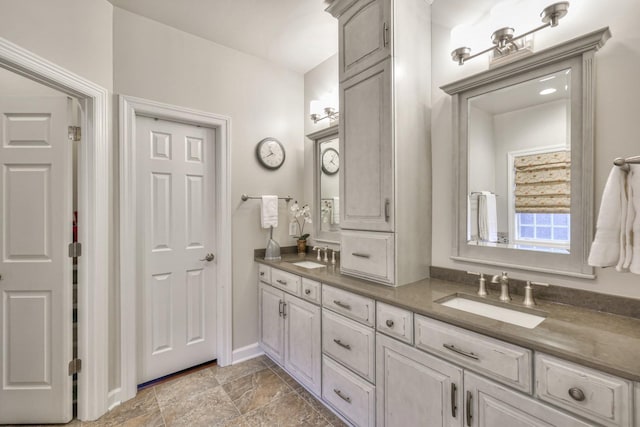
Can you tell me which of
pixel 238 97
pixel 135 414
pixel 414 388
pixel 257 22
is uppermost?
pixel 257 22

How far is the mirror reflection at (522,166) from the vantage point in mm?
1424

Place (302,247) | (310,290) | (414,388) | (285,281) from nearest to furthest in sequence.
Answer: (414,388)
(310,290)
(285,281)
(302,247)

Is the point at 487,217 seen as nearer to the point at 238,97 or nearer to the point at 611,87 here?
the point at 611,87

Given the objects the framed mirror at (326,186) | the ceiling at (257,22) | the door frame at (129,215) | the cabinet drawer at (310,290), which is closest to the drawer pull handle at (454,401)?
the cabinet drawer at (310,290)

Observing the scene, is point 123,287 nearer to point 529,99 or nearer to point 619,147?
point 529,99

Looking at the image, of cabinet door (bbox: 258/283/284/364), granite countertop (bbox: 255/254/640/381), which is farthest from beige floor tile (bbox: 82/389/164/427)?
granite countertop (bbox: 255/254/640/381)

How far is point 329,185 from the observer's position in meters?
2.75

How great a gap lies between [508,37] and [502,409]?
1.74m

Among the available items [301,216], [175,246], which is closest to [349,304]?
[301,216]

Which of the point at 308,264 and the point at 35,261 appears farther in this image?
the point at 308,264

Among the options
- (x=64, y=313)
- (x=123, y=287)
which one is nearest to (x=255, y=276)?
(x=123, y=287)

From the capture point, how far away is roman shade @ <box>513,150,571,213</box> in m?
1.41

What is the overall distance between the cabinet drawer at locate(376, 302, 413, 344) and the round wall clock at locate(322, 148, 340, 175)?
146 centimetres

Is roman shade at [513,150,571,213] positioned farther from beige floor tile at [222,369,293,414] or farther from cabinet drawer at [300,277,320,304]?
beige floor tile at [222,369,293,414]
